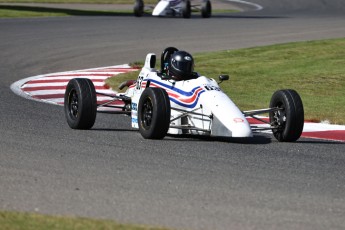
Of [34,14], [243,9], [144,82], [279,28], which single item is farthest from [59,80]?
[243,9]

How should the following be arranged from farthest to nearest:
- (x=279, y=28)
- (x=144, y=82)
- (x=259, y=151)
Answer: (x=279, y=28) < (x=144, y=82) < (x=259, y=151)

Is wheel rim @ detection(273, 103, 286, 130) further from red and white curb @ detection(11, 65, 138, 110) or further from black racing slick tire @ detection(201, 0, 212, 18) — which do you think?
black racing slick tire @ detection(201, 0, 212, 18)

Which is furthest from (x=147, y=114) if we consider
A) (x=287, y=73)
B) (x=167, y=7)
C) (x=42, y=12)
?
(x=42, y=12)

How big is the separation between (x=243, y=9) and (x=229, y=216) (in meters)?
39.8

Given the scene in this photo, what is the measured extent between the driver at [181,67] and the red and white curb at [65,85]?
1824mm

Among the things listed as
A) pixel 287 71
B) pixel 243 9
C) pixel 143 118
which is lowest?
pixel 243 9

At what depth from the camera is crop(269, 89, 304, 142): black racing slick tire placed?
12680 mm

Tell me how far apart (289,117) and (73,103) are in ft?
9.70

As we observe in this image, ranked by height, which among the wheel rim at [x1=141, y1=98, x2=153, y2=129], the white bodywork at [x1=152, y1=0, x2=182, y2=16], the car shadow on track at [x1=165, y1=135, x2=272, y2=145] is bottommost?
the white bodywork at [x1=152, y1=0, x2=182, y2=16]

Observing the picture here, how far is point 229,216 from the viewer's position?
27.4 feet

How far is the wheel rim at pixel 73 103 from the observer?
45.4 ft

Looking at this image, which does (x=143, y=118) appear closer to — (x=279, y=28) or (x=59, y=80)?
(x=59, y=80)

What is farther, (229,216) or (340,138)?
(340,138)

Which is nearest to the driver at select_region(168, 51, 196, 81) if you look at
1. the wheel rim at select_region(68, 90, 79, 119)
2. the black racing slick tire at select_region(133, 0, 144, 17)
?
Result: the wheel rim at select_region(68, 90, 79, 119)
